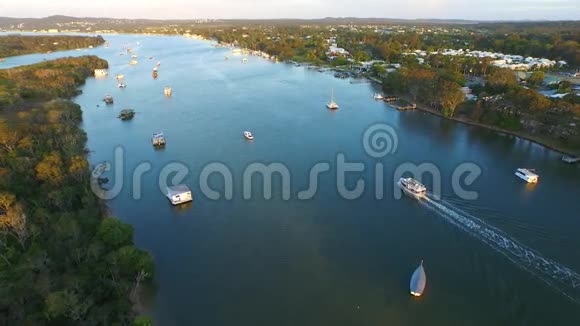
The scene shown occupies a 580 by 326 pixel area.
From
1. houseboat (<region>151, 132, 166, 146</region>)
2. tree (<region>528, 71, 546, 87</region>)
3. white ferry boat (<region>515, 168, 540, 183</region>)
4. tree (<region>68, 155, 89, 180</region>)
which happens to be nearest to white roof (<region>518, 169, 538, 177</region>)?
white ferry boat (<region>515, 168, 540, 183</region>)

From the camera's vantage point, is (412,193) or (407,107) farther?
(407,107)

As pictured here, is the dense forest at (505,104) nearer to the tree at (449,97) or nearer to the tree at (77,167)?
the tree at (449,97)

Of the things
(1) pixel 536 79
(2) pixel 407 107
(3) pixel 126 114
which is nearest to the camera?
(3) pixel 126 114

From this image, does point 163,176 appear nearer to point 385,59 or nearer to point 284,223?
point 284,223

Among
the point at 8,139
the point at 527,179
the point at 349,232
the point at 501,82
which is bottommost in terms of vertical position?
the point at 349,232

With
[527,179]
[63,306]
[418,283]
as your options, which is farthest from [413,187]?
[63,306]

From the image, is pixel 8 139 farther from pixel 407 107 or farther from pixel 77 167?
pixel 407 107
